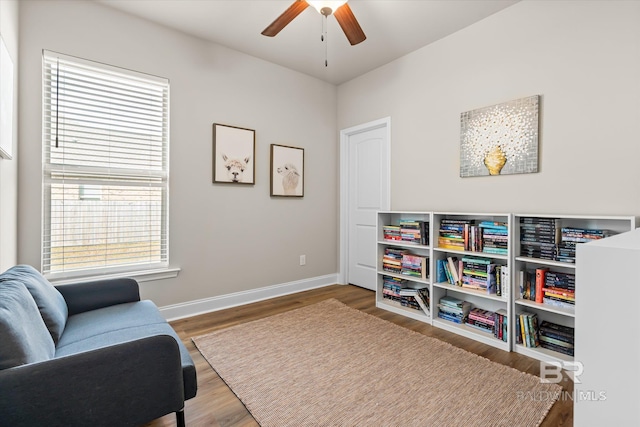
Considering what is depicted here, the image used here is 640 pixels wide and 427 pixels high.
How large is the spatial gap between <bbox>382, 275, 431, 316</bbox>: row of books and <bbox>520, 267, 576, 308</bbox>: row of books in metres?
0.85

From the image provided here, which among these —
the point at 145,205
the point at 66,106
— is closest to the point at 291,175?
the point at 145,205

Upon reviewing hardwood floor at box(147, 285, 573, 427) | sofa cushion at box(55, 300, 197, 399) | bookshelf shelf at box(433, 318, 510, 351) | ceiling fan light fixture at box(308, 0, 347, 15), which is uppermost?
ceiling fan light fixture at box(308, 0, 347, 15)

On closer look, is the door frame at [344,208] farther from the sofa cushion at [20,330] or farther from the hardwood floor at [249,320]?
the sofa cushion at [20,330]

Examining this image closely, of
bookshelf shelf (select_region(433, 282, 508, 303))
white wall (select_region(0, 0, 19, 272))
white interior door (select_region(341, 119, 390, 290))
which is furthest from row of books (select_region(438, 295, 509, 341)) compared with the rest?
white wall (select_region(0, 0, 19, 272))

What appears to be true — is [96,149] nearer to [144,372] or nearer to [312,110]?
[144,372]

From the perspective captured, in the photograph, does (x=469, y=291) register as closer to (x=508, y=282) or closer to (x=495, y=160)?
(x=508, y=282)

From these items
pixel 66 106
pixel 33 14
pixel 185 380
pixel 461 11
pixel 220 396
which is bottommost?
pixel 220 396

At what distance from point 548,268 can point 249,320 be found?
258cm

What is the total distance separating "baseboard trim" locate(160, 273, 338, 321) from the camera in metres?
2.88

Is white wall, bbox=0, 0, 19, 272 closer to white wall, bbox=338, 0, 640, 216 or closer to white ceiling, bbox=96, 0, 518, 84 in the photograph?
white ceiling, bbox=96, 0, 518, 84

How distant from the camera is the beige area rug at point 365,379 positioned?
1.53 metres

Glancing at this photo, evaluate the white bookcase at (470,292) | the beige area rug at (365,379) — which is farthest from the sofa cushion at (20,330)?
the white bookcase at (470,292)

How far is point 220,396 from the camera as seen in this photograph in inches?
67.9

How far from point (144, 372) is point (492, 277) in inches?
95.7
